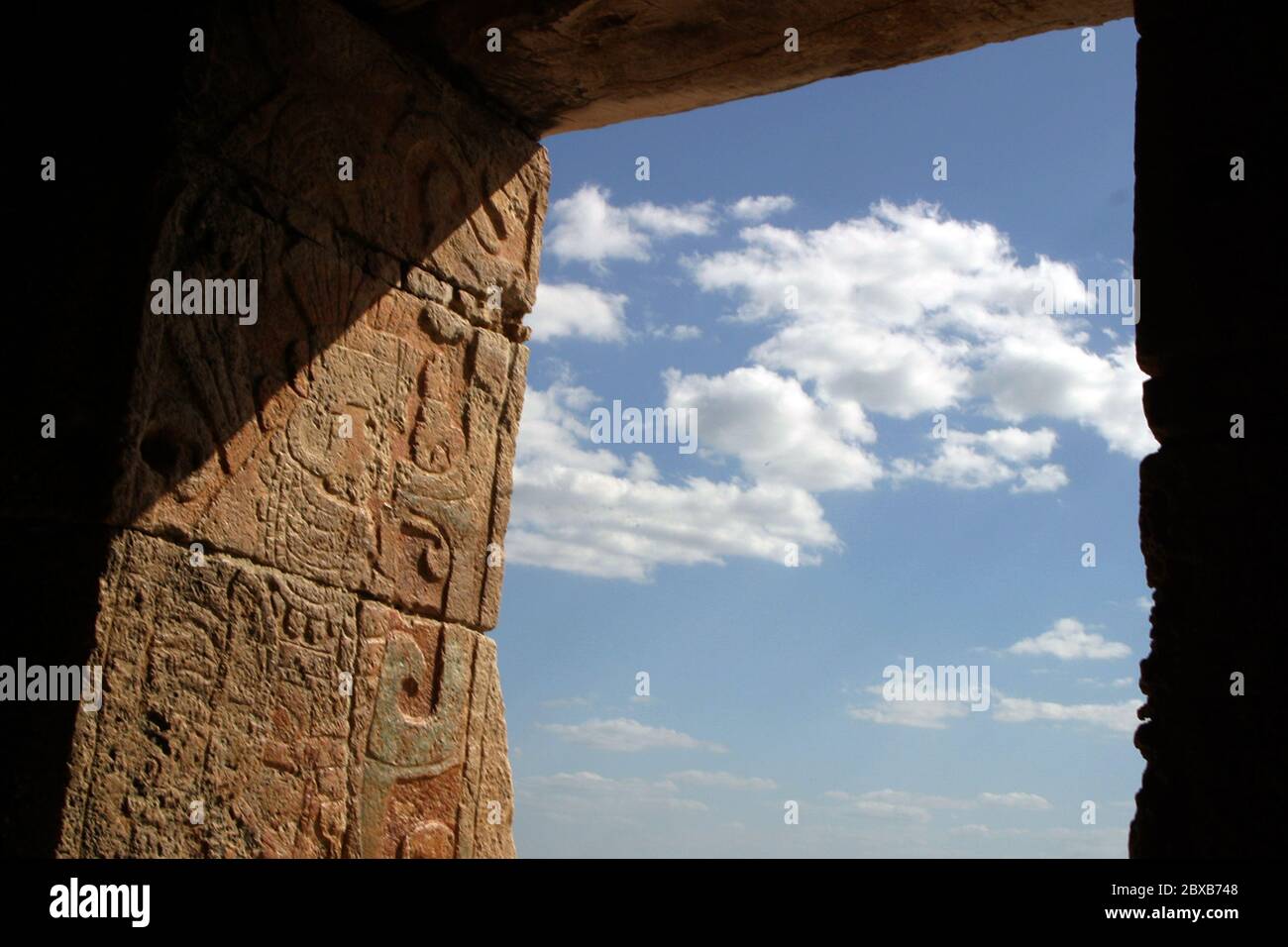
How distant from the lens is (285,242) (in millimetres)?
3531

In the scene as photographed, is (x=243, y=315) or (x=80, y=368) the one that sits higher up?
(x=243, y=315)

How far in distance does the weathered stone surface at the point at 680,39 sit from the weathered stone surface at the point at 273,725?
5.71 ft

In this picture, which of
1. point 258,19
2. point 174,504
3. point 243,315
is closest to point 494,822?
point 174,504

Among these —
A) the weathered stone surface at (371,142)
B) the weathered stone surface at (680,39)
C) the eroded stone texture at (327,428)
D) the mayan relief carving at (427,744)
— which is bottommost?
the mayan relief carving at (427,744)

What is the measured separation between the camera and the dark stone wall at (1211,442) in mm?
2039

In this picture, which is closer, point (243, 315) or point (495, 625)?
point (243, 315)

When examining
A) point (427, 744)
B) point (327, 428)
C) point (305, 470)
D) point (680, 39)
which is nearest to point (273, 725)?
point (427, 744)

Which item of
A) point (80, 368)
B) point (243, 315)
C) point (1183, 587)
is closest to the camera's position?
point (1183, 587)

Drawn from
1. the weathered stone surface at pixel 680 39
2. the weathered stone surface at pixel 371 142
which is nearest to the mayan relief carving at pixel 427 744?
the weathered stone surface at pixel 371 142

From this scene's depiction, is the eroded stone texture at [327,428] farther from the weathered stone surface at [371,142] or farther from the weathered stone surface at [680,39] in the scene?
the weathered stone surface at [680,39]

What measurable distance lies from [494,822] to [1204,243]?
2.77 meters

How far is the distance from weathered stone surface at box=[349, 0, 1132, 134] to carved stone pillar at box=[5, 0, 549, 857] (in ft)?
0.52

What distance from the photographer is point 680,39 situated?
3844mm

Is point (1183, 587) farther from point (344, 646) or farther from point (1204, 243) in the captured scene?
point (344, 646)
